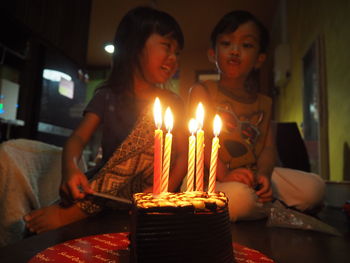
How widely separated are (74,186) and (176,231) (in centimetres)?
55

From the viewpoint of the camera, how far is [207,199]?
0.54m

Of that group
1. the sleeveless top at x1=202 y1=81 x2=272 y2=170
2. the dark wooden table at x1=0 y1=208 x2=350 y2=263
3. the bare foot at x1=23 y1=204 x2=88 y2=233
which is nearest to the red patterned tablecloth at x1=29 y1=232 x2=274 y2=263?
the dark wooden table at x1=0 y1=208 x2=350 y2=263

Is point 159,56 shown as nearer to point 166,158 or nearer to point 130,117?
point 130,117

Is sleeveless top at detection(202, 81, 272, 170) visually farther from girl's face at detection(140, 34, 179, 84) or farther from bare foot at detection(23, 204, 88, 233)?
bare foot at detection(23, 204, 88, 233)

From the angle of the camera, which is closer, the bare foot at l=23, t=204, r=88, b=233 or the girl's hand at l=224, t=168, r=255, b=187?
the bare foot at l=23, t=204, r=88, b=233

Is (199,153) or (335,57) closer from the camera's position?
(199,153)

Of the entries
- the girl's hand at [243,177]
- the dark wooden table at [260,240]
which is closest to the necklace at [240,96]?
the girl's hand at [243,177]

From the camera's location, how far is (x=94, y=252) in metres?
0.62

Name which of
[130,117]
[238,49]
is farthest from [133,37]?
[238,49]

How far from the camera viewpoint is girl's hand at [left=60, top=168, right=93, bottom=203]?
36.2 inches

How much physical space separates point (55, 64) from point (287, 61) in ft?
7.98

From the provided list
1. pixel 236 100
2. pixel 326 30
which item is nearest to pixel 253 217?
pixel 236 100

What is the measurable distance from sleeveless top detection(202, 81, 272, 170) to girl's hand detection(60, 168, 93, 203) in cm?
63

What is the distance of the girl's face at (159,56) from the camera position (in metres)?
1.28
